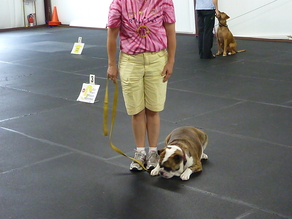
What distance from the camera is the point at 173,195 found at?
10.5 feet

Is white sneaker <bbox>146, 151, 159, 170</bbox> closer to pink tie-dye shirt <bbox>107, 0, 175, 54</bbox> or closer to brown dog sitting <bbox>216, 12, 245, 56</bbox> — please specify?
pink tie-dye shirt <bbox>107, 0, 175, 54</bbox>

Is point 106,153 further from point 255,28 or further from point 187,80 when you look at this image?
point 255,28

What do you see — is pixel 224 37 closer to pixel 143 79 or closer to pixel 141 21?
pixel 143 79

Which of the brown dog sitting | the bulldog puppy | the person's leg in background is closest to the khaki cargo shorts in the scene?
the bulldog puppy

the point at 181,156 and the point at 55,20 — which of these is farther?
the point at 55,20

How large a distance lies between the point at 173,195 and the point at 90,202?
22.9 inches

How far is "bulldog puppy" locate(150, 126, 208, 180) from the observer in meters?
3.38

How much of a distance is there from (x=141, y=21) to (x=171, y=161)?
1047 millimetres

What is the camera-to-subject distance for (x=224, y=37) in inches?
355

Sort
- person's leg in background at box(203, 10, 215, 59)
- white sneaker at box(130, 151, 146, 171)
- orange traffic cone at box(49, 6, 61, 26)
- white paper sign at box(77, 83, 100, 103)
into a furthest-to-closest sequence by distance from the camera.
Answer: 1. orange traffic cone at box(49, 6, 61, 26)
2. person's leg in background at box(203, 10, 215, 59)
3. white paper sign at box(77, 83, 100, 103)
4. white sneaker at box(130, 151, 146, 171)

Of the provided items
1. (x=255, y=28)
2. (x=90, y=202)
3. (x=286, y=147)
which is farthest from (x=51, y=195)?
(x=255, y=28)

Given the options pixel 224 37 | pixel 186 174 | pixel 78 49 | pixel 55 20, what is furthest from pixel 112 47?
pixel 55 20

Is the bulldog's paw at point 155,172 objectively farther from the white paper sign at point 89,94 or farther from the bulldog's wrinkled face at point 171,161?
the white paper sign at point 89,94

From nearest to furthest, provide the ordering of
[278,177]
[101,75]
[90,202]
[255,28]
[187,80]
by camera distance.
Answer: [90,202] < [278,177] < [187,80] < [101,75] < [255,28]
